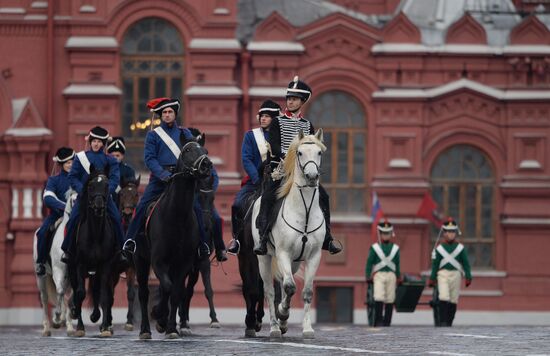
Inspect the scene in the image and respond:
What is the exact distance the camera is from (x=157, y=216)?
22312 millimetres

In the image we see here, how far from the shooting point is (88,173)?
976 inches

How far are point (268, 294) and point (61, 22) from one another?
2379cm

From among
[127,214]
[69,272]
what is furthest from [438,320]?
[69,272]

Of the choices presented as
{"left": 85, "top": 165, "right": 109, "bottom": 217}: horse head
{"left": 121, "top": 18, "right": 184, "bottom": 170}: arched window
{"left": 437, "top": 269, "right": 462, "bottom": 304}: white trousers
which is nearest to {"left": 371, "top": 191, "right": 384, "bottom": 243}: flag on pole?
{"left": 121, "top": 18, "right": 184, "bottom": 170}: arched window

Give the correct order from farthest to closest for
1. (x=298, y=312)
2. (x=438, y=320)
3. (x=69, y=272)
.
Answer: (x=298, y=312), (x=438, y=320), (x=69, y=272)

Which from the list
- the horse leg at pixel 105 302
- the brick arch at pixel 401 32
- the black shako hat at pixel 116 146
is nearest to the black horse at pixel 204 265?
the horse leg at pixel 105 302

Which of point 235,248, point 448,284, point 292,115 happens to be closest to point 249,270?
point 235,248

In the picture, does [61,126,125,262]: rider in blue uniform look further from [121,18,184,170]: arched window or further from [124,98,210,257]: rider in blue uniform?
[121,18,184,170]: arched window

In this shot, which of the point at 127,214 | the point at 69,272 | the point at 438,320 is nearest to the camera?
the point at 69,272

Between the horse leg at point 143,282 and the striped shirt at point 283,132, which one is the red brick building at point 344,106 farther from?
the striped shirt at point 283,132

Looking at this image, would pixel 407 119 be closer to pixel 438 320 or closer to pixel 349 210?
pixel 349 210

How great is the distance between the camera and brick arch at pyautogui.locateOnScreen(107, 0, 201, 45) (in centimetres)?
4456

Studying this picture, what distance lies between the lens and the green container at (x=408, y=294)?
115 feet

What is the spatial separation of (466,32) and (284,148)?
926 inches
